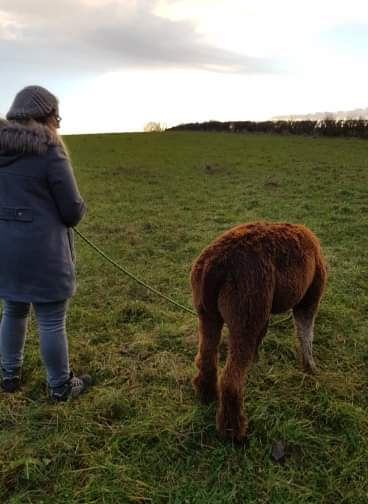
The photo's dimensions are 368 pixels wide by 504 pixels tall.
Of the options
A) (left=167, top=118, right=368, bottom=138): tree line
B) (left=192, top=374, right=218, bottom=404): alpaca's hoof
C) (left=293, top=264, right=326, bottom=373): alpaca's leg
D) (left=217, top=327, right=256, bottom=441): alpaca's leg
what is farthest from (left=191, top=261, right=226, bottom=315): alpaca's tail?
(left=167, top=118, right=368, bottom=138): tree line

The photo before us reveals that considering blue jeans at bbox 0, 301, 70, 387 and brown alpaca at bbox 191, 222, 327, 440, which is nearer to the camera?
brown alpaca at bbox 191, 222, 327, 440

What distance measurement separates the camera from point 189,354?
4.17m

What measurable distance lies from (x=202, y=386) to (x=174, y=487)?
847mm

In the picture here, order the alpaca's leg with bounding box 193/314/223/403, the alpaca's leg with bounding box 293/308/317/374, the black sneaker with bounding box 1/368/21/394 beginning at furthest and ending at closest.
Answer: the alpaca's leg with bounding box 293/308/317/374 → the black sneaker with bounding box 1/368/21/394 → the alpaca's leg with bounding box 193/314/223/403

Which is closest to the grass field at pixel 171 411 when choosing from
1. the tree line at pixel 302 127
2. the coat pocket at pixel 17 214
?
the coat pocket at pixel 17 214

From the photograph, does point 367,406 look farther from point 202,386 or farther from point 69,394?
point 69,394

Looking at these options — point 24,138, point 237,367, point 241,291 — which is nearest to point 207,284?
point 241,291

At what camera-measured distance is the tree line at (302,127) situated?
1399 inches

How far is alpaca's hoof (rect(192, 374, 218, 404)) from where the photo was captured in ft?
10.9

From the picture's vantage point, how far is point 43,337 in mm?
3199

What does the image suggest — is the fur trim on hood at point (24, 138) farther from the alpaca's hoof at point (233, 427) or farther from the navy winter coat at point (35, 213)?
the alpaca's hoof at point (233, 427)

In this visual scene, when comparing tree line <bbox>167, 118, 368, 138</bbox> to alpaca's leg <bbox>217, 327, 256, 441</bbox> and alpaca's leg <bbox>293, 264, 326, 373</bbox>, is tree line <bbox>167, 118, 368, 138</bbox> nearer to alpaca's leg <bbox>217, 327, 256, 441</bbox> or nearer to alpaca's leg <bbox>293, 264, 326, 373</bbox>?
alpaca's leg <bbox>293, 264, 326, 373</bbox>

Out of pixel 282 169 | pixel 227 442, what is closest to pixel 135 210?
pixel 227 442

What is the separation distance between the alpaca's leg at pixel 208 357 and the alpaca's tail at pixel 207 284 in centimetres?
11
